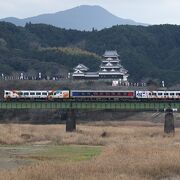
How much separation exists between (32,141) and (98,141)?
7.44m

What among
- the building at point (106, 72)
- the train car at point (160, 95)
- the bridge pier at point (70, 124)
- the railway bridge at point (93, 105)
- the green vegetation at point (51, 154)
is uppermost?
the building at point (106, 72)

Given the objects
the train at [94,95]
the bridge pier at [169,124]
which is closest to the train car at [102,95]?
the train at [94,95]

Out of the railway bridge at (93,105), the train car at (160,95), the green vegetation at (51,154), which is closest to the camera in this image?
the green vegetation at (51,154)

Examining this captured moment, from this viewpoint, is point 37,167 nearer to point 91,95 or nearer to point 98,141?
point 98,141

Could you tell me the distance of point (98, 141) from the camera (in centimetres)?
6041

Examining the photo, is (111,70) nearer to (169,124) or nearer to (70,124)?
(70,124)

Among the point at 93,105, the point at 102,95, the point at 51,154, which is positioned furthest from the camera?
the point at 102,95

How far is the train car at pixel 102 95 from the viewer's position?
288ft

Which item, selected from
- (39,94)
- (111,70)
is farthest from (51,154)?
(111,70)

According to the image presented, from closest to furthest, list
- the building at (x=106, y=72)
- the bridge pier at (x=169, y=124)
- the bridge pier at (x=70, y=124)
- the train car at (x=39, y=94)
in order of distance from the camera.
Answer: the bridge pier at (x=169, y=124) < the bridge pier at (x=70, y=124) < the train car at (x=39, y=94) < the building at (x=106, y=72)

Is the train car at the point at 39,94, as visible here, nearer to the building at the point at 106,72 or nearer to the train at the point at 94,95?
the train at the point at 94,95

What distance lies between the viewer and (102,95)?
88.2 metres

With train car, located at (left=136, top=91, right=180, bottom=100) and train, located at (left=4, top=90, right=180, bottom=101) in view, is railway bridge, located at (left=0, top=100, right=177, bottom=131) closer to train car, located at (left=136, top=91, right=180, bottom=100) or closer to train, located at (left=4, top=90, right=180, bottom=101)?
train, located at (left=4, top=90, right=180, bottom=101)

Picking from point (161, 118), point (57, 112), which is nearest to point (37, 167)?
point (161, 118)
